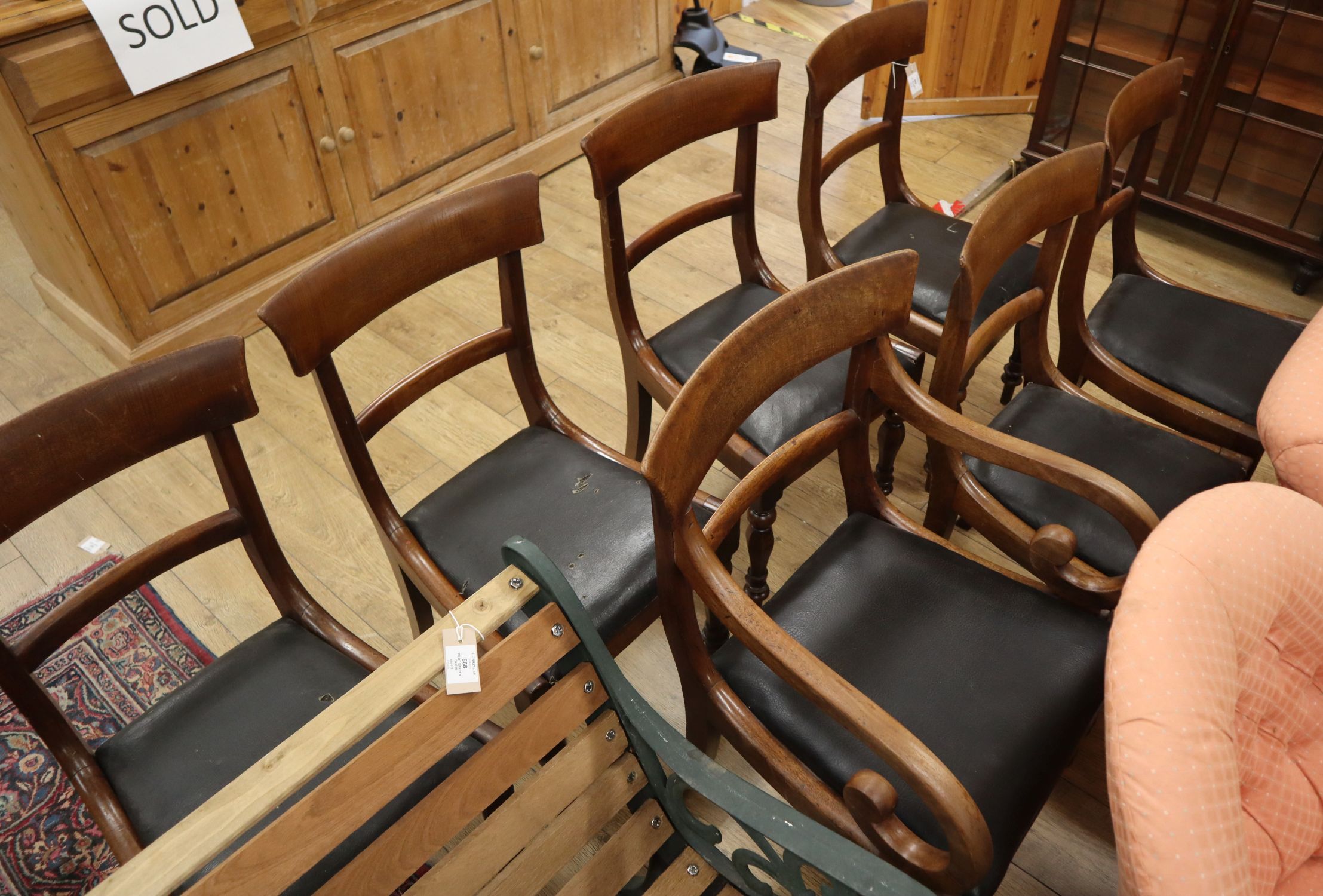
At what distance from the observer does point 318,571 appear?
1955mm

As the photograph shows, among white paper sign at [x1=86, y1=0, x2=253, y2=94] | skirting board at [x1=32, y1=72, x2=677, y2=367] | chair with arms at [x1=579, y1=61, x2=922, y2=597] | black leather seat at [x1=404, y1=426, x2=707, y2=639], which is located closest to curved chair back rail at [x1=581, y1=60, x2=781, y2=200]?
chair with arms at [x1=579, y1=61, x2=922, y2=597]

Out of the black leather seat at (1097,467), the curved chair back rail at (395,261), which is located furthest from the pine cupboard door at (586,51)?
the black leather seat at (1097,467)

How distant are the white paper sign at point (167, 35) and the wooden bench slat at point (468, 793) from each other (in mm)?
1844

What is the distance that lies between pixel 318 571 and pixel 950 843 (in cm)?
144

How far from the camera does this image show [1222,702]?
2.96 ft

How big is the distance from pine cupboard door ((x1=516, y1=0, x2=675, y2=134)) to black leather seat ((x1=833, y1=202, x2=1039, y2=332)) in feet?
4.64

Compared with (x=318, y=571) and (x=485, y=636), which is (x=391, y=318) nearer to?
(x=318, y=571)

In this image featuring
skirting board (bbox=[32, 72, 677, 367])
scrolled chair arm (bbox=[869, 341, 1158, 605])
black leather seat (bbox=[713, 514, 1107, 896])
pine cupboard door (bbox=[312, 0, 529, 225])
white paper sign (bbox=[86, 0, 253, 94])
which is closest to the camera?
black leather seat (bbox=[713, 514, 1107, 896])

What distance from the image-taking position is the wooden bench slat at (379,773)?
80 centimetres

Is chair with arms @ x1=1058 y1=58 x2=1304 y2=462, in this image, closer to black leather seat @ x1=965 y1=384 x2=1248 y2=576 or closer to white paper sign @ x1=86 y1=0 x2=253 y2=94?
black leather seat @ x1=965 y1=384 x2=1248 y2=576

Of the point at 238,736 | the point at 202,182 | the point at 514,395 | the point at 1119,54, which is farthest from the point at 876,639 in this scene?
the point at 1119,54

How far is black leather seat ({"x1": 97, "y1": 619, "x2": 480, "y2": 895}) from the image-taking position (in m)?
1.10

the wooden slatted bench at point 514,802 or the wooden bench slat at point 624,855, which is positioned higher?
the wooden slatted bench at point 514,802

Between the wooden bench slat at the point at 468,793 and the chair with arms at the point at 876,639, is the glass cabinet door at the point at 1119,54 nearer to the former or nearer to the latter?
the chair with arms at the point at 876,639
